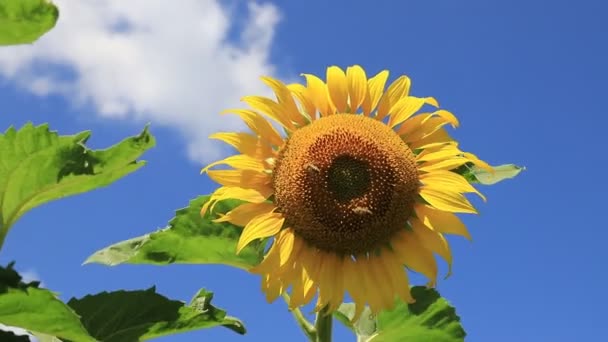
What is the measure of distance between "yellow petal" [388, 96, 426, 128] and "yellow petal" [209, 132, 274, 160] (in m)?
0.61

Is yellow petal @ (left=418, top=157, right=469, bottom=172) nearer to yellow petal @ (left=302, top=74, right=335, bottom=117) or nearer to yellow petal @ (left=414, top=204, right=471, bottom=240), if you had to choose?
yellow petal @ (left=414, top=204, right=471, bottom=240)

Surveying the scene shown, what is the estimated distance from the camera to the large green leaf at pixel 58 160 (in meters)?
2.46

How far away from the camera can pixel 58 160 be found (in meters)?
2.53

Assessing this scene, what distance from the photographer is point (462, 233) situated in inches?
137

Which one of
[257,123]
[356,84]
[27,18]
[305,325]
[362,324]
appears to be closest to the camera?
[27,18]

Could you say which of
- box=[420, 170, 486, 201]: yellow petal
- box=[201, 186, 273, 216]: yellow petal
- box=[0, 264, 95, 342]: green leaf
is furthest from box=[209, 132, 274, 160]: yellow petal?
box=[0, 264, 95, 342]: green leaf

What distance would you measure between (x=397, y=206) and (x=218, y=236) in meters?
0.81

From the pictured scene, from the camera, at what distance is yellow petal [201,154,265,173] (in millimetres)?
3504

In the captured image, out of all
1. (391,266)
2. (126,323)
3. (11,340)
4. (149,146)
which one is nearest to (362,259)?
(391,266)

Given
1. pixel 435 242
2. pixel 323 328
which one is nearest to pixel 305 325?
pixel 323 328

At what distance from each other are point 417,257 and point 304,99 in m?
0.87

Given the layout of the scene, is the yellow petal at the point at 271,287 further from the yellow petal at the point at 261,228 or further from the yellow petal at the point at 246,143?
the yellow petal at the point at 246,143

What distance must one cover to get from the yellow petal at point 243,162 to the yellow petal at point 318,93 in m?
0.39

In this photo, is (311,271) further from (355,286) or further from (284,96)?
(284,96)
